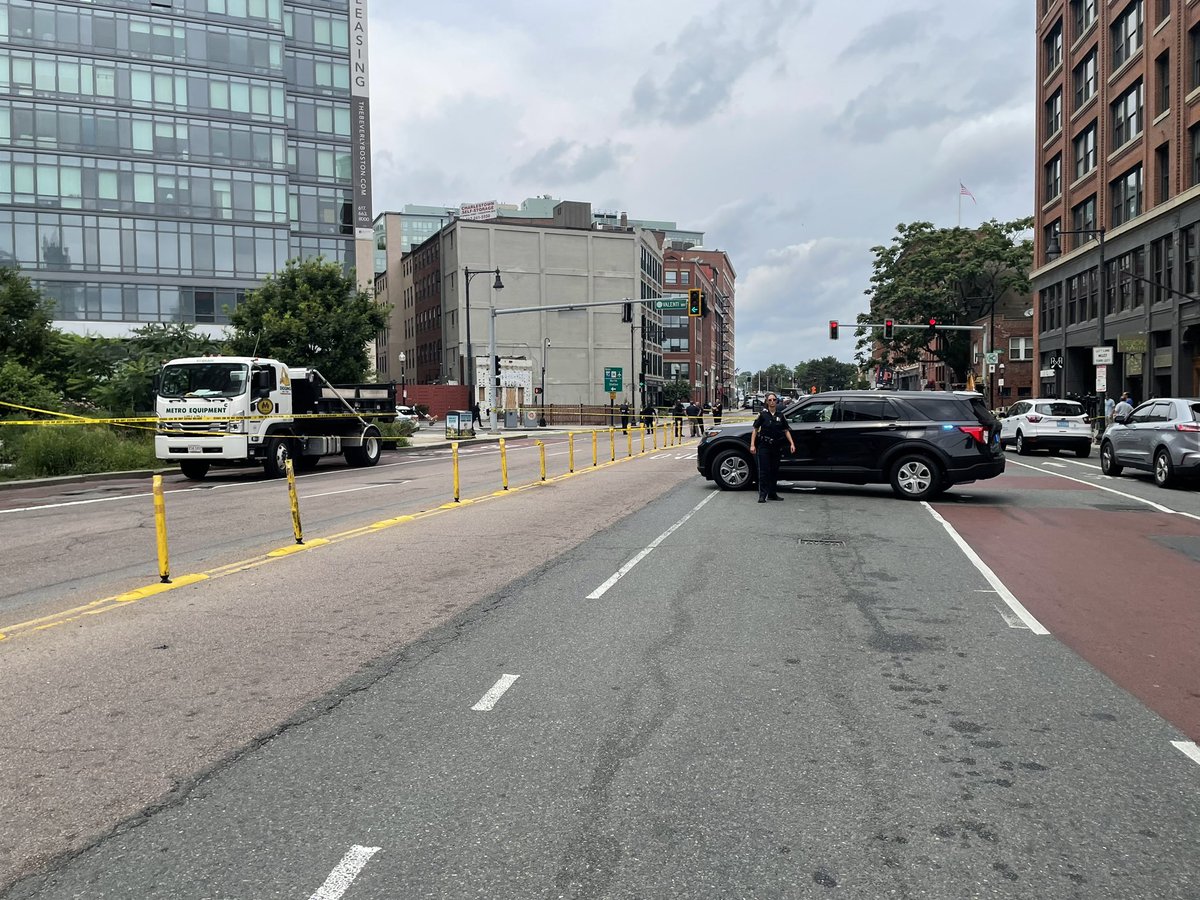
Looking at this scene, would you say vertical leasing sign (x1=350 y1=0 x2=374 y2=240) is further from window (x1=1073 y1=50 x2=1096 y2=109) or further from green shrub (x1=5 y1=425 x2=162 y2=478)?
window (x1=1073 y1=50 x2=1096 y2=109)

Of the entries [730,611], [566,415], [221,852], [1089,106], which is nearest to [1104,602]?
[730,611]

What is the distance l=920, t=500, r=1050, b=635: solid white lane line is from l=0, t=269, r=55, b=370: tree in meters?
29.6

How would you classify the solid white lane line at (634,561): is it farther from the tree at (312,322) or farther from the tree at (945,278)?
the tree at (945,278)

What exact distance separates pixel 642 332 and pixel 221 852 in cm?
8094

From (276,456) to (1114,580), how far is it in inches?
702

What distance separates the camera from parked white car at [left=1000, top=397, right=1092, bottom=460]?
27.5 m

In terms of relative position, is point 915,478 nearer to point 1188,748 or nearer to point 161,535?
point 1188,748

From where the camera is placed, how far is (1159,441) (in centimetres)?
1819

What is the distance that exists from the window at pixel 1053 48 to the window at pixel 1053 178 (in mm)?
4706

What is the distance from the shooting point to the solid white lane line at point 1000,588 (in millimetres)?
7137

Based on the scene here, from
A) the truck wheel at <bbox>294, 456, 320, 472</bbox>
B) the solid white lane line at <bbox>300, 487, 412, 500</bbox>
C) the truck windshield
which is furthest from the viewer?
the truck wheel at <bbox>294, 456, 320, 472</bbox>

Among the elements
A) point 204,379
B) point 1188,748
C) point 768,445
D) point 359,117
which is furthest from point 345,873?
point 359,117

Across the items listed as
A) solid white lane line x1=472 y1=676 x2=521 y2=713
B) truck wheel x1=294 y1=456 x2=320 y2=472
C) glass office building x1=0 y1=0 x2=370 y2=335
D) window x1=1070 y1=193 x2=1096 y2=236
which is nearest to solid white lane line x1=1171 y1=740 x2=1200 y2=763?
solid white lane line x1=472 y1=676 x2=521 y2=713

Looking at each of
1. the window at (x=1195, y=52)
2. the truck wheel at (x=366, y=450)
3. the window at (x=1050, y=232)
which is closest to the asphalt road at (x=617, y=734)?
the truck wheel at (x=366, y=450)
